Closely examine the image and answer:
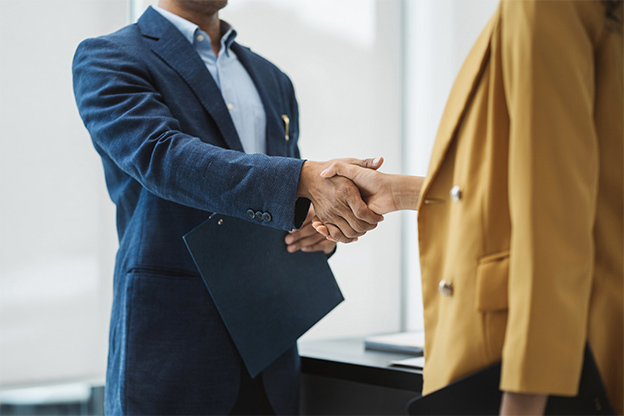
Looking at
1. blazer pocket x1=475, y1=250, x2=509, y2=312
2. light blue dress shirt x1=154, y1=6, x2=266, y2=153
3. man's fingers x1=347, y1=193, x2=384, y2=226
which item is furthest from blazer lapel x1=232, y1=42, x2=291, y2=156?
blazer pocket x1=475, y1=250, x2=509, y2=312

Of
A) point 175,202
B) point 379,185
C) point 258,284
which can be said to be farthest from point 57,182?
point 379,185

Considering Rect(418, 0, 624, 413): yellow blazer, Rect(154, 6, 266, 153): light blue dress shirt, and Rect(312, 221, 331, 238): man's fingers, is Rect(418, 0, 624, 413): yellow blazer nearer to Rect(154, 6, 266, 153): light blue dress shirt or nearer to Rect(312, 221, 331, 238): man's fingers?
Rect(312, 221, 331, 238): man's fingers

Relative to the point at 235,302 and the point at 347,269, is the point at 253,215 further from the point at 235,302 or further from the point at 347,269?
the point at 347,269

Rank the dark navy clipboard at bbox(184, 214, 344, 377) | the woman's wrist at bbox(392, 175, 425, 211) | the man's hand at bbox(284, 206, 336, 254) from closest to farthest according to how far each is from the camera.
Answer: the woman's wrist at bbox(392, 175, 425, 211) → the dark navy clipboard at bbox(184, 214, 344, 377) → the man's hand at bbox(284, 206, 336, 254)

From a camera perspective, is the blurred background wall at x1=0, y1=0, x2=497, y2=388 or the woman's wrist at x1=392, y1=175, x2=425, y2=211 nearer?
the woman's wrist at x1=392, y1=175, x2=425, y2=211

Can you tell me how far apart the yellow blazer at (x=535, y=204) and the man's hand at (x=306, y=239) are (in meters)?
0.52

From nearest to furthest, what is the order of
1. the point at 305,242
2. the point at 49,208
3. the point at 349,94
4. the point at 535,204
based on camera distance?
the point at 535,204 → the point at 305,242 → the point at 49,208 → the point at 349,94

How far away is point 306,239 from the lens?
1244mm

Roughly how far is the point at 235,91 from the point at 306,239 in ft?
1.15

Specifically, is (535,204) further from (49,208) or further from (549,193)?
(49,208)

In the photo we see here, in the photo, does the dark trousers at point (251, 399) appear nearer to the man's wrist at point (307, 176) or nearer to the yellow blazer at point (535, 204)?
the man's wrist at point (307, 176)

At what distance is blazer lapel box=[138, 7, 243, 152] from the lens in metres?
1.16

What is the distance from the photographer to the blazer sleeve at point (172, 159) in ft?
3.30

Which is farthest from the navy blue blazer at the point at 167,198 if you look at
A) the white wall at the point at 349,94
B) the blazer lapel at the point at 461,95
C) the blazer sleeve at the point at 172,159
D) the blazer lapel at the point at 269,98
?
the white wall at the point at 349,94
